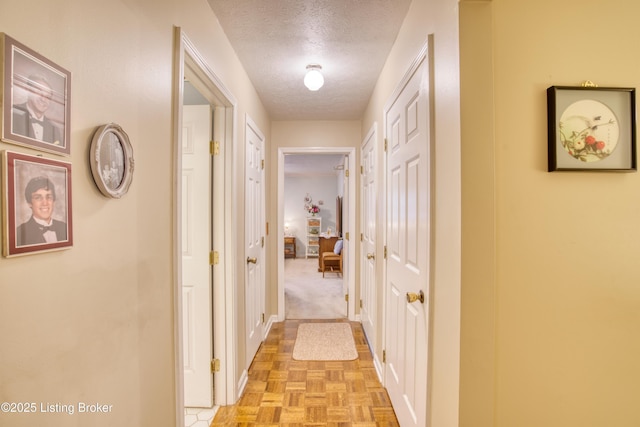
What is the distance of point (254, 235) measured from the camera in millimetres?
2732

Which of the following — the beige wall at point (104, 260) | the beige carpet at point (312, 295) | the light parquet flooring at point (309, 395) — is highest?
the beige wall at point (104, 260)

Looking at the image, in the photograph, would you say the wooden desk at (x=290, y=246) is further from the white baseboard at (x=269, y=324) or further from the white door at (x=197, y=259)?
the white door at (x=197, y=259)

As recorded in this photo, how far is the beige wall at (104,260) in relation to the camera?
0.60 m

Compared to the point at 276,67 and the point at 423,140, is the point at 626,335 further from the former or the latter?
the point at 276,67

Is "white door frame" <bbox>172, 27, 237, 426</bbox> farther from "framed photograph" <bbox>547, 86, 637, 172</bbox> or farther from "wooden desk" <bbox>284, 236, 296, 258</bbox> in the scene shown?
"wooden desk" <bbox>284, 236, 296, 258</bbox>

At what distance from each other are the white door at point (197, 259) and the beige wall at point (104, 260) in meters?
0.76

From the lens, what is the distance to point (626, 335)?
3.49 feet

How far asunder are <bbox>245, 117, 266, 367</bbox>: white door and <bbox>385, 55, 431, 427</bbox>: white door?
111 centimetres

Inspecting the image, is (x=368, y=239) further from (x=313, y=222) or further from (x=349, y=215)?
(x=313, y=222)

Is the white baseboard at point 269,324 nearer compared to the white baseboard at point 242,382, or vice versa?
the white baseboard at point 242,382

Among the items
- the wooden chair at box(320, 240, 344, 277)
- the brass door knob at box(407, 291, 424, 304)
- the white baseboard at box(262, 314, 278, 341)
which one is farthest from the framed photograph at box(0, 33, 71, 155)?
the wooden chair at box(320, 240, 344, 277)

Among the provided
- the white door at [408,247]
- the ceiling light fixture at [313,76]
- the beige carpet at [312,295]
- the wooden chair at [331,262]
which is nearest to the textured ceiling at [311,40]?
the ceiling light fixture at [313,76]

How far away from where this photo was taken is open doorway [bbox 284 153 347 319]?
5.93 m

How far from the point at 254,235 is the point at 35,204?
214cm
